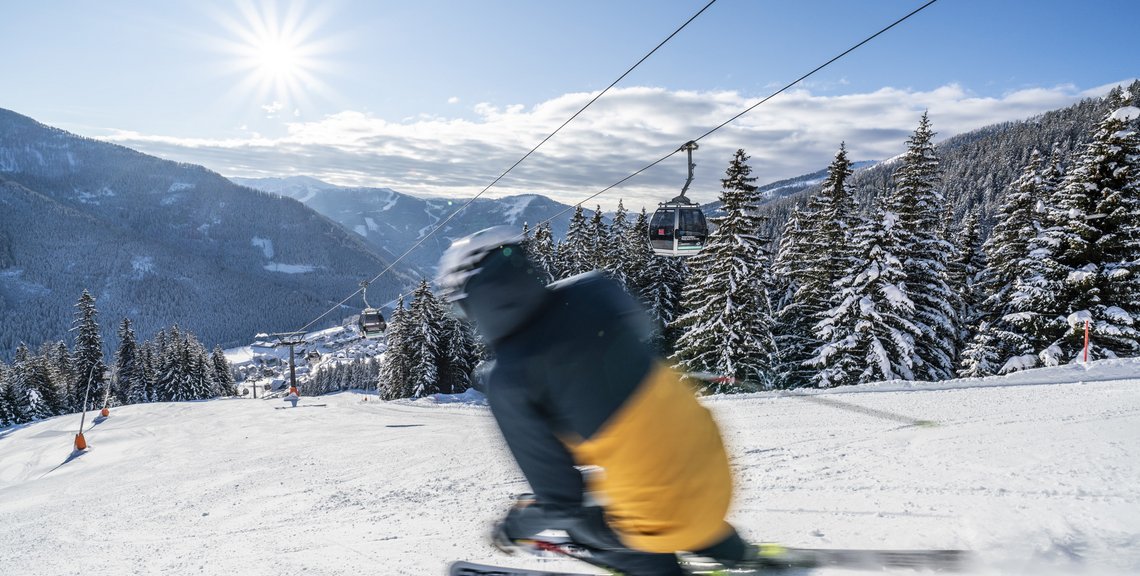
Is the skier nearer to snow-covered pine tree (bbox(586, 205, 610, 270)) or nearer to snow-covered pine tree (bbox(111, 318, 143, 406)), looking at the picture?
snow-covered pine tree (bbox(586, 205, 610, 270))

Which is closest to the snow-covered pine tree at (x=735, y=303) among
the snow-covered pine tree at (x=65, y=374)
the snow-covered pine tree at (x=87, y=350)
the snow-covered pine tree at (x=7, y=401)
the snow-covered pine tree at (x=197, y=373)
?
the snow-covered pine tree at (x=197, y=373)

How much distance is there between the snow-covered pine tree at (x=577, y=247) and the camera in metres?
37.3

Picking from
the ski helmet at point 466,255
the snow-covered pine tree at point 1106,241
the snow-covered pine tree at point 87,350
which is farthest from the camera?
the snow-covered pine tree at point 87,350

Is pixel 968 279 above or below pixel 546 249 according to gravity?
below

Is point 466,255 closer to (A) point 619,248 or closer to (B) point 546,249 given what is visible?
(A) point 619,248

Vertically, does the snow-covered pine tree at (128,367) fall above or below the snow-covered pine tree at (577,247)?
below

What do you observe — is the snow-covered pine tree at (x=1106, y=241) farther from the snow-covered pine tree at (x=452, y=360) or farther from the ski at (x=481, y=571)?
the snow-covered pine tree at (x=452, y=360)

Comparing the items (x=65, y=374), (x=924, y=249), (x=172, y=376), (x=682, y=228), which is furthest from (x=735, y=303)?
(x=65, y=374)

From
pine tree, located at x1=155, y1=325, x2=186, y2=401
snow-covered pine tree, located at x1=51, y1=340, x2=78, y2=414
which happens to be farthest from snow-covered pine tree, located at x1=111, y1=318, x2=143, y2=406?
pine tree, located at x1=155, y1=325, x2=186, y2=401

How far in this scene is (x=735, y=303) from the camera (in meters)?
22.6

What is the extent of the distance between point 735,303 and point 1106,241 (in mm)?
12243

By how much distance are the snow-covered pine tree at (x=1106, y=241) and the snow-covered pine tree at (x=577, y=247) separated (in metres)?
23.9

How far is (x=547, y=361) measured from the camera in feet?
6.38

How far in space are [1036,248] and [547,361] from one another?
26.1 m
